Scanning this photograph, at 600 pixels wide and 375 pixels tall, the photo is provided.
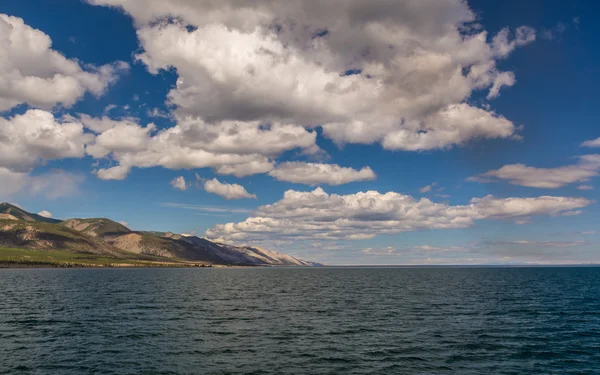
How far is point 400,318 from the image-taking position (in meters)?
72.9

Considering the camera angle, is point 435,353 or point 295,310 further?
point 295,310

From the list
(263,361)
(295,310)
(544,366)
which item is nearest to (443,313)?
(295,310)

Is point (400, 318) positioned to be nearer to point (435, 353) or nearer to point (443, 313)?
point (443, 313)

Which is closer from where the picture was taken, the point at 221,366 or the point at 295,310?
the point at 221,366

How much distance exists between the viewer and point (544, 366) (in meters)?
43.7

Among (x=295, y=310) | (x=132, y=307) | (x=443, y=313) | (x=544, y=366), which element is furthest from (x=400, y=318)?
(x=132, y=307)

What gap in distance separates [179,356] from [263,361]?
10299 mm

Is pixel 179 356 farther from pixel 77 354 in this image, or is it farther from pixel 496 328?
pixel 496 328

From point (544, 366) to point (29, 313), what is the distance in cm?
9055

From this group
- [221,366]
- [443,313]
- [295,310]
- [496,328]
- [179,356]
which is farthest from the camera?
[295,310]

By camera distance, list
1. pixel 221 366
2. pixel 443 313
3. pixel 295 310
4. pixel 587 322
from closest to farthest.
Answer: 1. pixel 221 366
2. pixel 587 322
3. pixel 443 313
4. pixel 295 310

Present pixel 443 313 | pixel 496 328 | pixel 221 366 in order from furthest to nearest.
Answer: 1. pixel 443 313
2. pixel 496 328
3. pixel 221 366

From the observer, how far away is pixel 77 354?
47281 millimetres

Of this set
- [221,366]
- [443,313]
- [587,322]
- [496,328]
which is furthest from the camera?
[443,313]
